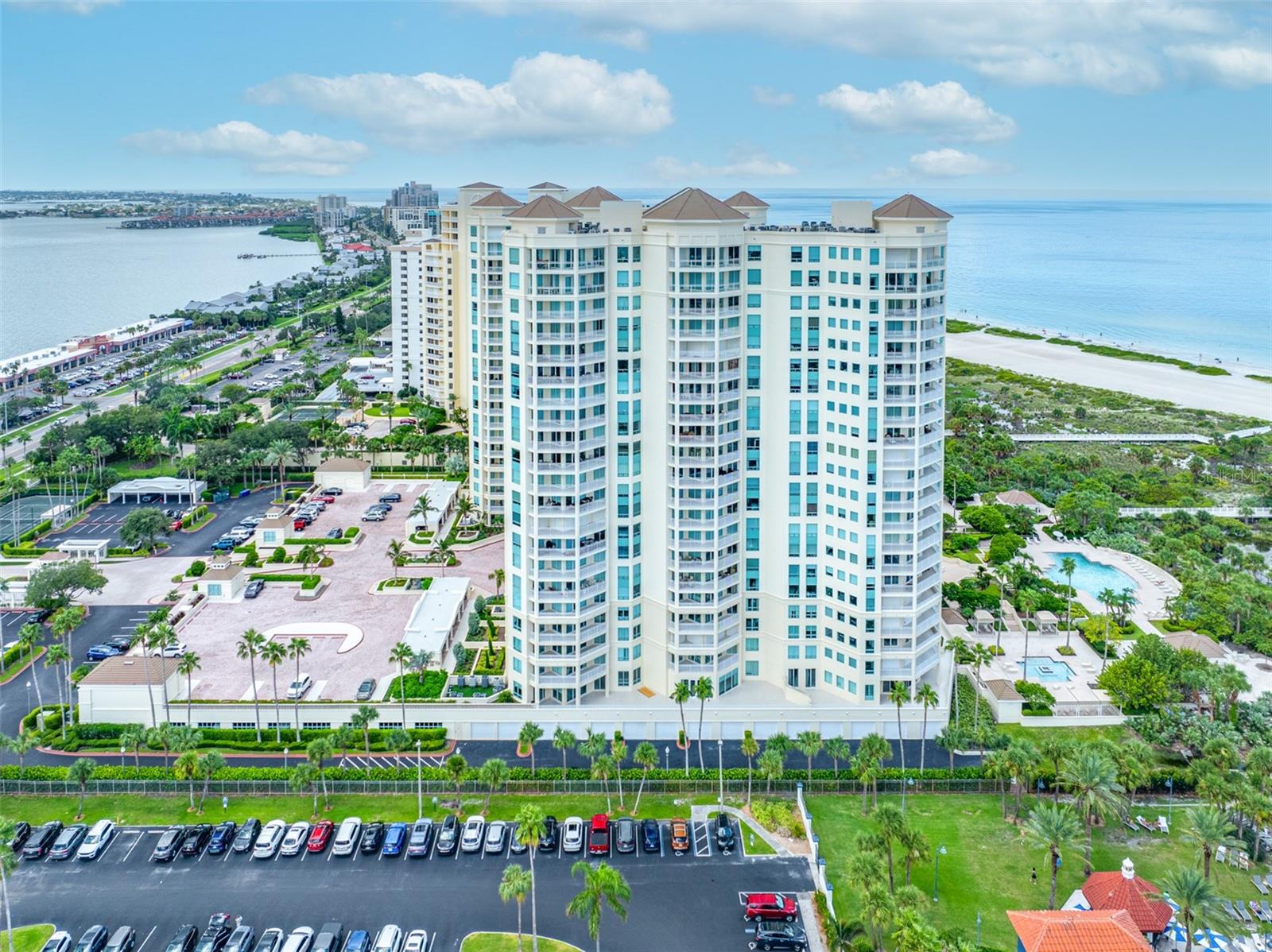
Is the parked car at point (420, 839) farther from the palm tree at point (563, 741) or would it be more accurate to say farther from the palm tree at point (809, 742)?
the palm tree at point (809, 742)

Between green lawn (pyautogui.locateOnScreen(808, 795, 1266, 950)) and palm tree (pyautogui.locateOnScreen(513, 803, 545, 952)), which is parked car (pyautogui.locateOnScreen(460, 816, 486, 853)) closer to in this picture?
palm tree (pyautogui.locateOnScreen(513, 803, 545, 952))

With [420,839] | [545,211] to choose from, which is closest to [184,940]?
[420,839]

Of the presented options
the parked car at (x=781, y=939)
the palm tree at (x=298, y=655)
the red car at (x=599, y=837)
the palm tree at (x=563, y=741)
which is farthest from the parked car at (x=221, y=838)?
the parked car at (x=781, y=939)

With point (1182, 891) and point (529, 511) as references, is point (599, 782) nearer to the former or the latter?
point (529, 511)

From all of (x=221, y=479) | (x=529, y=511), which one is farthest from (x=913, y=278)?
(x=221, y=479)

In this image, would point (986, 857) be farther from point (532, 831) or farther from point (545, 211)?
point (545, 211)
